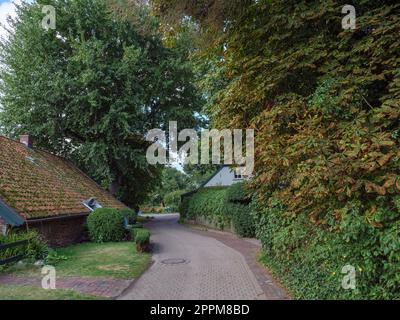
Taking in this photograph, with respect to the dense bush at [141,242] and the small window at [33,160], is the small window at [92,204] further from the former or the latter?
the dense bush at [141,242]

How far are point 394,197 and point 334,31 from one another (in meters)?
4.32

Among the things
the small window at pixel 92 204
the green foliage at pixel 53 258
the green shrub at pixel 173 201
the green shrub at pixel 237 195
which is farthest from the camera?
the green shrub at pixel 173 201

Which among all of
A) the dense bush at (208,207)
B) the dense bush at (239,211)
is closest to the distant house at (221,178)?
the dense bush at (208,207)

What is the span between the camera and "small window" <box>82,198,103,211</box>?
1925 centimetres

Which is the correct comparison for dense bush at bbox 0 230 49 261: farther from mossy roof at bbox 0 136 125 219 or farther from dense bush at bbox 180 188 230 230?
dense bush at bbox 180 188 230 230

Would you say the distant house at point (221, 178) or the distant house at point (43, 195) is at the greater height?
the distant house at point (221, 178)

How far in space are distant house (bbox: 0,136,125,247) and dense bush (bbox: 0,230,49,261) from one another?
0.42m

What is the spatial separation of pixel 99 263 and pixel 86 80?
44.7 feet

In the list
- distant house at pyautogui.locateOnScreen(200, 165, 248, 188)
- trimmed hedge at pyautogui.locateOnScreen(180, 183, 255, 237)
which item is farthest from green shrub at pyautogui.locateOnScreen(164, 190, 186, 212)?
distant house at pyautogui.locateOnScreen(200, 165, 248, 188)

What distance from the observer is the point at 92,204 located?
20.0 metres

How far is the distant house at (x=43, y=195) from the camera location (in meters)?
13.0

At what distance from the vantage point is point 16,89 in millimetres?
23219

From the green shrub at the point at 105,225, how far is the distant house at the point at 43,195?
0.65 m

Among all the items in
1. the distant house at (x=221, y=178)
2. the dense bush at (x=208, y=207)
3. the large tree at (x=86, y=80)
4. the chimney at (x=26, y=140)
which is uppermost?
the large tree at (x=86, y=80)
